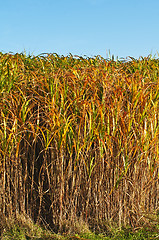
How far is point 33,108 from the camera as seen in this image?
367 centimetres

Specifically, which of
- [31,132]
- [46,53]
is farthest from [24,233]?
[46,53]

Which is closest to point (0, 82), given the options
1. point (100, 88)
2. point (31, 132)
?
point (31, 132)

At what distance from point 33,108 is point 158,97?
1558 mm

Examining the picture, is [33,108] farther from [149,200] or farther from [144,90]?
[149,200]

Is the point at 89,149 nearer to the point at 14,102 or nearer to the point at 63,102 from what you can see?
the point at 63,102

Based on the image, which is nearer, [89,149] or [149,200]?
[89,149]

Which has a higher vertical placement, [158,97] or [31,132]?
[158,97]

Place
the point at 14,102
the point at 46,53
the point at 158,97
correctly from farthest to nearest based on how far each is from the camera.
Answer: the point at 46,53
the point at 158,97
the point at 14,102

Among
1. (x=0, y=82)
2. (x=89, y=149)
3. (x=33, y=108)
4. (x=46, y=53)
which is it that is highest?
(x=46, y=53)

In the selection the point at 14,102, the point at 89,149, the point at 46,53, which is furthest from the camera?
the point at 46,53

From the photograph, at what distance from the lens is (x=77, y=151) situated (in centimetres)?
318

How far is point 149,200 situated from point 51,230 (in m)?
1.35

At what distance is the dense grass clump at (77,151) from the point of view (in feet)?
10.5

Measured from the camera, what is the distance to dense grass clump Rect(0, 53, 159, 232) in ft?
10.5
